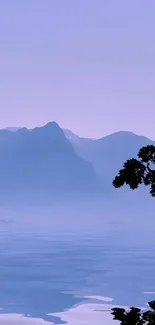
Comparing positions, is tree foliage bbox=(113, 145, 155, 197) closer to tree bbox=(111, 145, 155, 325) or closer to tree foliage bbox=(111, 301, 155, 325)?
tree bbox=(111, 145, 155, 325)

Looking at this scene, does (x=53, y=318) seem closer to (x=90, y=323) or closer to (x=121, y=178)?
(x=90, y=323)

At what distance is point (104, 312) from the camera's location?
549 ft

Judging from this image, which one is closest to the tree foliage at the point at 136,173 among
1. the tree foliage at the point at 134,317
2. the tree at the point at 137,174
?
the tree at the point at 137,174

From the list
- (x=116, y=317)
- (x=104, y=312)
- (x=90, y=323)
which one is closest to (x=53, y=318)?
(x=104, y=312)

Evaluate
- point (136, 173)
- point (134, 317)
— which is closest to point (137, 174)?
point (136, 173)

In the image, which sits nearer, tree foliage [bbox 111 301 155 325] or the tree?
tree foliage [bbox 111 301 155 325]

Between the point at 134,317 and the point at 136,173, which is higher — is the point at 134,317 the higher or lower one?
the lower one

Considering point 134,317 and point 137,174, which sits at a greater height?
point 137,174

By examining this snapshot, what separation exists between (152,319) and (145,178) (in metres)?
3.30

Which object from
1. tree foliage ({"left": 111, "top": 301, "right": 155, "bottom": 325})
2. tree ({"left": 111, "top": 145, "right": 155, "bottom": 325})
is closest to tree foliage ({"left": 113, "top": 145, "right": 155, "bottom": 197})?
→ tree ({"left": 111, "top": 145, "right": 155, "bottom": 325})

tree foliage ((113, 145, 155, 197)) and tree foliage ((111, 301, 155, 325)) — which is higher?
tree foliage ((113, 145, 155, 197))

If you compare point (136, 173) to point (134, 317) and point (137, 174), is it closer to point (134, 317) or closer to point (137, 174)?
point (137, 174)

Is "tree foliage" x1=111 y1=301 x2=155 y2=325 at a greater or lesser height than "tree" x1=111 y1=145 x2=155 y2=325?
lesser

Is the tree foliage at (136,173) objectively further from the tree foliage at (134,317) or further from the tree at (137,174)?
the tree foliage at (134,317)
